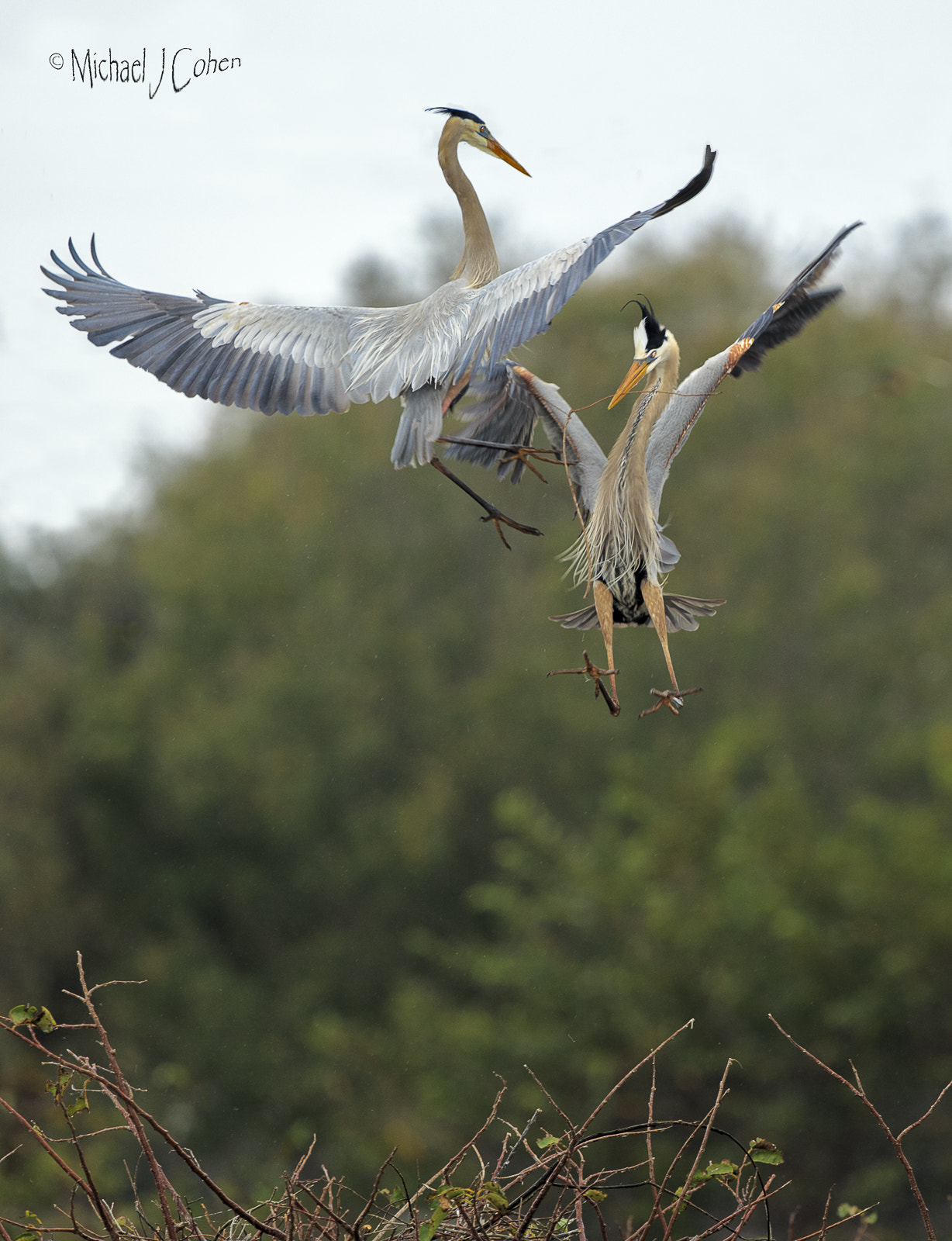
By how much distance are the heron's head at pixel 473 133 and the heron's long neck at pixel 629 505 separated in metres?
0.60

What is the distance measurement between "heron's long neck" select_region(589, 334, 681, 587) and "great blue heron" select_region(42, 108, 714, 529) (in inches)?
8.2

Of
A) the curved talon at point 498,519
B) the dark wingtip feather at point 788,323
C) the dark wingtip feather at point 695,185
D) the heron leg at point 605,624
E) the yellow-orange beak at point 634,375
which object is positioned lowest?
the heron leg at point 605,624

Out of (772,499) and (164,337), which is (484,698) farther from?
(164,337)

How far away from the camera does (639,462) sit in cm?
208

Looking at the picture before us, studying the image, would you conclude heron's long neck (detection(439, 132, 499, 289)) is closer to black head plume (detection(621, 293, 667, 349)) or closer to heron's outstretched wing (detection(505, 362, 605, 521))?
heron's outstretched wing (detection(505, 362, 605, 521))

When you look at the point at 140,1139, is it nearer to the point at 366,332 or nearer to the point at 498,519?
the point at 498,519

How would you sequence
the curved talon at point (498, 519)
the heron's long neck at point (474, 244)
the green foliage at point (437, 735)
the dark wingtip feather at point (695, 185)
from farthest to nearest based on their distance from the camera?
1. the green foliage at point (437, 735)
2. the heron's long neck at point (474, 244)
3. the curved talon at point (498, 519)
4. the dark wingtip feather at point (695, 185)

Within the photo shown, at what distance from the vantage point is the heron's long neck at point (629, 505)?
81.0 inches

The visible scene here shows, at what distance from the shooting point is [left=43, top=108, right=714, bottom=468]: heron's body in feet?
6.15

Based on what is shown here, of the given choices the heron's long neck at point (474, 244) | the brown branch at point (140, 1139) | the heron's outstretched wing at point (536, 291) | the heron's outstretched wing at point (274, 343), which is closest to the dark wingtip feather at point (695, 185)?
the heron's outstretched wing at point (536, 291)

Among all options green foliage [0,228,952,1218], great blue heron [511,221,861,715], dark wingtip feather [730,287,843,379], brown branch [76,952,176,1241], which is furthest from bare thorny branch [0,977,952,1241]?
green foliage [0,228,952,1218]

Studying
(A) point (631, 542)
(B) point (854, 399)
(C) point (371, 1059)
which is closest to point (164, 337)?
(A) point (631, 542)

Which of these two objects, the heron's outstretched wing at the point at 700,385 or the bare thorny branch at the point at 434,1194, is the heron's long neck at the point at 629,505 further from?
the bare thorny branch at the point at 434,1194

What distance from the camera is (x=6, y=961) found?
A: 38.9ft
